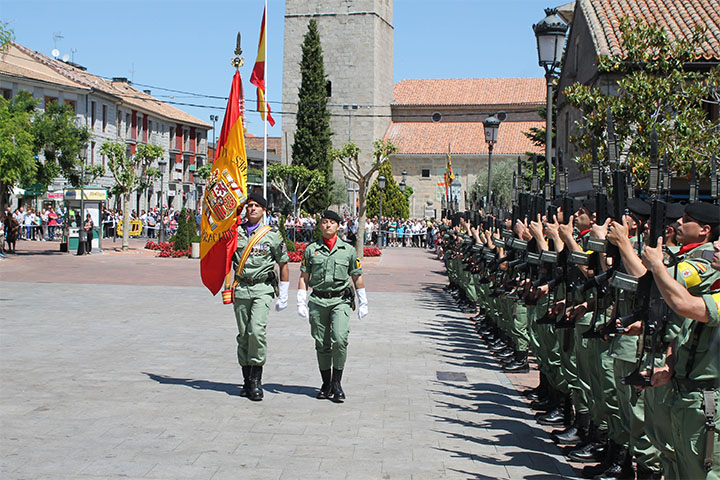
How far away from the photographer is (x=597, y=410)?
684cm

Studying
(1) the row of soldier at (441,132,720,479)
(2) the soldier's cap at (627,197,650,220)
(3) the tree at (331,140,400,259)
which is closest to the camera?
(1) the row of soldier at (441,132,720,479)

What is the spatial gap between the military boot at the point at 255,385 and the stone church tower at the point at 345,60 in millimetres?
68448

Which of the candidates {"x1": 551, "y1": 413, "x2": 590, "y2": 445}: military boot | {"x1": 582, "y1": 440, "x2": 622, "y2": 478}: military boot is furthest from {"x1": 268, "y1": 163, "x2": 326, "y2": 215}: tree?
{"x1": 582, "y1": 440, "x2": 622, "y2": 478}: military boot

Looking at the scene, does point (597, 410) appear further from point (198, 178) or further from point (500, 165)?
point (198, 178)

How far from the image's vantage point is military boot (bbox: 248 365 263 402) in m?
8.88

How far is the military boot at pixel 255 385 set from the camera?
29.1 ft

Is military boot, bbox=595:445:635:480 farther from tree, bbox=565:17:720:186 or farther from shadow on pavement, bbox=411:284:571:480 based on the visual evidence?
tree, bbox=565:17:720:186

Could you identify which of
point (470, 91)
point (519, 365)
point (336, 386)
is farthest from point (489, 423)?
point (470, 91)

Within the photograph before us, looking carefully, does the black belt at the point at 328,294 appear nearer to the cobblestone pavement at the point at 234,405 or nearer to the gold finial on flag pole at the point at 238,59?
the cobblestone pavement at the point at 234,405

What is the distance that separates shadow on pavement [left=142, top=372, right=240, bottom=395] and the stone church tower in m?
67.6

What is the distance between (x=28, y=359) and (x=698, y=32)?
486 inches

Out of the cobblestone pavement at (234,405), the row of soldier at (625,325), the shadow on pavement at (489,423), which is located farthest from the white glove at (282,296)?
the row of soldier at (625,325)

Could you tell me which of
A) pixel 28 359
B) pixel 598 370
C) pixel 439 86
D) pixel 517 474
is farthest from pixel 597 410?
pixel 439 86

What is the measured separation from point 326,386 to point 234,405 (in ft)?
3.13
